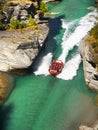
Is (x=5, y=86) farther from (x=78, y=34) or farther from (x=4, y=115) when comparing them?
(x=78, y=34)

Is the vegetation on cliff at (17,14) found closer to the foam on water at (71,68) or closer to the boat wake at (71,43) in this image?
the boat wake at (71,43)

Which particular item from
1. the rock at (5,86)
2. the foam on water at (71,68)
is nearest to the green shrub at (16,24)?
the rock at (5,86)

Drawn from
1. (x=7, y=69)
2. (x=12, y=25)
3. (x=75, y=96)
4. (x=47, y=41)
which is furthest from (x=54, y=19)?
(x=75, y=96)

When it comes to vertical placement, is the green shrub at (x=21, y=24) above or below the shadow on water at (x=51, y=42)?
above

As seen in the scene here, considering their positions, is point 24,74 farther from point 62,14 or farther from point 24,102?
point 62,14

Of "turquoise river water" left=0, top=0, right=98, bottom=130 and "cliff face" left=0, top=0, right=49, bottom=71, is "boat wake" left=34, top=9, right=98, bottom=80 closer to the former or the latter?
"turquoise river water" left=0, top=0, right=98, bottom=130

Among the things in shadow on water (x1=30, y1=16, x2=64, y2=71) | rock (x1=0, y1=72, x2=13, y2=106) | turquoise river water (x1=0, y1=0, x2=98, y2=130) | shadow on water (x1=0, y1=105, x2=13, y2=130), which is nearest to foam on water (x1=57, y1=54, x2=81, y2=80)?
turquoise river water (x1=0, y1=0, x2=98, y2=130)
